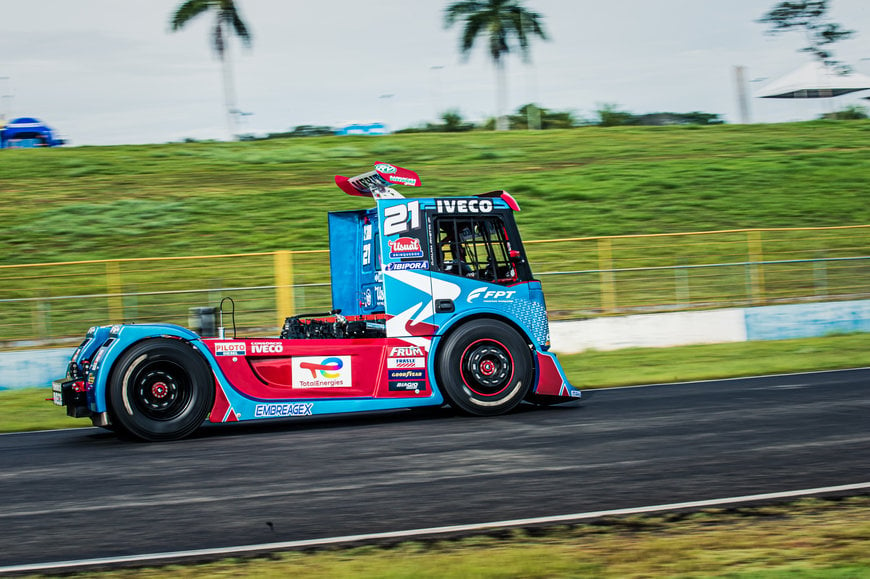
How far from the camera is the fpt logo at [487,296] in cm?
1111

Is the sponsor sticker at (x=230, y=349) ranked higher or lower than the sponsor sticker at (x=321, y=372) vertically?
higher

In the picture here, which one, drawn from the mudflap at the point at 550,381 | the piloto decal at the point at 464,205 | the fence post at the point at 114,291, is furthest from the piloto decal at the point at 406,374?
the fence post at the point at 114,291

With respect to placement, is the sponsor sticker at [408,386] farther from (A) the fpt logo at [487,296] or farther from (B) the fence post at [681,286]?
(B) the fence post at [681,286]

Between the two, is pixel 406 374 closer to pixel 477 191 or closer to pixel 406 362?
pixel 406 362

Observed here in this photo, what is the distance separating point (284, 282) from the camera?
61.1 ft

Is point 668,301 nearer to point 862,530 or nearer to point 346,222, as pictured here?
point 346,222

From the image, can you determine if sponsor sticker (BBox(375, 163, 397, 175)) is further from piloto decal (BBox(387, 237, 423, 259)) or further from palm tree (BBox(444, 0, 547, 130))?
palm tree (BBox(444, 0, 547, 130))

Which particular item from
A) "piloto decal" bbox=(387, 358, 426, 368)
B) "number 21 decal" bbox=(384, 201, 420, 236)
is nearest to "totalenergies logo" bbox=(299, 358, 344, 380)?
"piloto decal" bbox=(387, 358, 426, 368)

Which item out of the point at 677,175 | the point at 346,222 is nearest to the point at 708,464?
the point at 346,222

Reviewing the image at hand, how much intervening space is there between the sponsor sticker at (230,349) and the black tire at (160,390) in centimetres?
20

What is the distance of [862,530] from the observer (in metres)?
5.51

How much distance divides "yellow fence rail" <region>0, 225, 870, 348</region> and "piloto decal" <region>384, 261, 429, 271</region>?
7.59 m

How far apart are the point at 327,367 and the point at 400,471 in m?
2.89

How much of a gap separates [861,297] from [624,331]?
667cm
